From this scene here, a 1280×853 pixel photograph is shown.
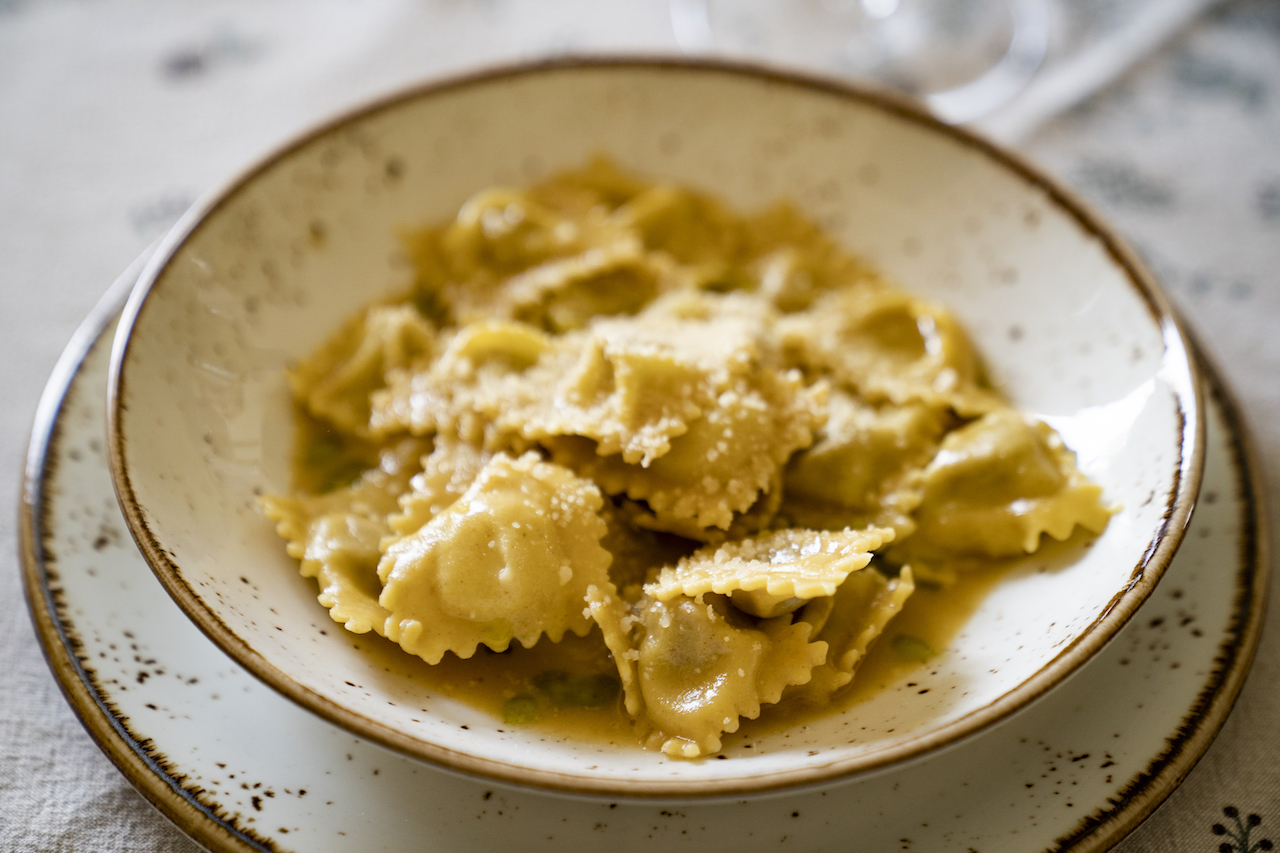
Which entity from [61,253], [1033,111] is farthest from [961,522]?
[61,253]

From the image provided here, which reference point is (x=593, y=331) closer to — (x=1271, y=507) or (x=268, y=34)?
(x=1271, y=507)

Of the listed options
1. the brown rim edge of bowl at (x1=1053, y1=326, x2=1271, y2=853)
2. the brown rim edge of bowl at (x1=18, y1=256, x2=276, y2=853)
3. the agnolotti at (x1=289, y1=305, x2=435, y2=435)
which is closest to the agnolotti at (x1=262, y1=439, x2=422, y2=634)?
the agnolotti at (x1=289, y1=305, x2=435, y2=435)

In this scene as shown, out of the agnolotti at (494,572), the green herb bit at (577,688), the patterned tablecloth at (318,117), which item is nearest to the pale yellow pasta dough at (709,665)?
the green herb bit at (577,688)

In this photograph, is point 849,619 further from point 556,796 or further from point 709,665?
point 556,796

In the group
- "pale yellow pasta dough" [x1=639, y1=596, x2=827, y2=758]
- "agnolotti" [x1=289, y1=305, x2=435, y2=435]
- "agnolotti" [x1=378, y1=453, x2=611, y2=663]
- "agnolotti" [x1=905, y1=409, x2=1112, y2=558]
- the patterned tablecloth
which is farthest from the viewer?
the patterned tablecloth

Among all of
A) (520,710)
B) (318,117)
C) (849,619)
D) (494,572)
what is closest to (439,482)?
(494,572)

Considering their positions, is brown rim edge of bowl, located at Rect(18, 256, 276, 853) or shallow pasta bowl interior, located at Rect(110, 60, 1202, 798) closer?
brown rim edge of bowl, located at Rect(18, 256, 276, 853)

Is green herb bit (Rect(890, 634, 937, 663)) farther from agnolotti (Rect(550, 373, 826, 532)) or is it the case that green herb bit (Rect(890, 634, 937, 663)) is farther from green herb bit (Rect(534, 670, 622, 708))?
green herb bit (Rect(534, 670, 622, 708))

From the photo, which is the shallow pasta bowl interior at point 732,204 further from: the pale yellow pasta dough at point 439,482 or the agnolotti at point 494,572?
the pale yellow pasta dough at point 439,482
